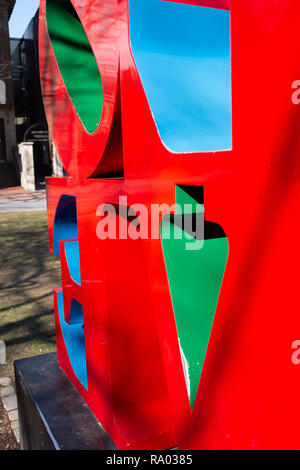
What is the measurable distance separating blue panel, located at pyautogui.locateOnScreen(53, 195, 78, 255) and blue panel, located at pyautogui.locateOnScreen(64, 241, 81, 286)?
158 millimetres

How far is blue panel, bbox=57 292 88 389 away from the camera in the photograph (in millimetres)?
2184

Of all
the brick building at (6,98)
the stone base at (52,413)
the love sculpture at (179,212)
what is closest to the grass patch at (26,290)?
the stone base at (52,413)

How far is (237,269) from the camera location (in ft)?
3.08

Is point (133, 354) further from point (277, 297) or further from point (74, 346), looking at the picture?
point (277, 297)

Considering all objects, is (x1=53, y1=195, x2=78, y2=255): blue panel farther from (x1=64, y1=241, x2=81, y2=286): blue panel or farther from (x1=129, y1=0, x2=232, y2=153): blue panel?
(x1=129, y1=0, x2=232, y2=153): blue panel

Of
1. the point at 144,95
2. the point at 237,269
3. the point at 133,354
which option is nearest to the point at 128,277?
the point at 133,354

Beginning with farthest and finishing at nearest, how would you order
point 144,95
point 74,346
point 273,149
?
point 74,346 < point 144,95 < point 273,149

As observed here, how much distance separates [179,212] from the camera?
1245mm

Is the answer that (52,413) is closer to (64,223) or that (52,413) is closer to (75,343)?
(75,343)

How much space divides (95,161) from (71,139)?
295 mm

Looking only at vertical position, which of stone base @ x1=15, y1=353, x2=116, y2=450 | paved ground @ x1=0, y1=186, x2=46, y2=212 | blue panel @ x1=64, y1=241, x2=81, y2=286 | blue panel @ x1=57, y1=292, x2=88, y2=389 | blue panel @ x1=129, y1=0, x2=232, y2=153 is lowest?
paved ground @ x1=0, y1=186, x2=46, y2=212

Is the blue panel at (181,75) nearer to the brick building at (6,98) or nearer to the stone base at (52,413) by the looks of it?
the stone base at (52,413)

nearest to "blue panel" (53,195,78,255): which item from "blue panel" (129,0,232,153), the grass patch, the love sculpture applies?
the love sculpture

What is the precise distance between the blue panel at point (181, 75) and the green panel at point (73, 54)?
64 centimetres
